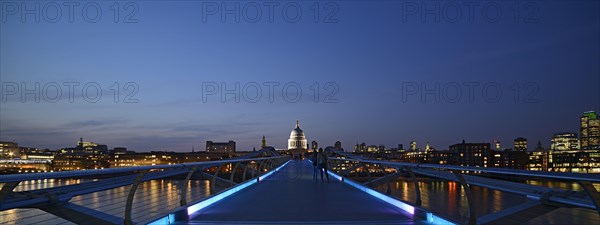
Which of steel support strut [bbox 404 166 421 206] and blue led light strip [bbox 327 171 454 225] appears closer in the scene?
blue led light strip [bbox 327 171 454 225]

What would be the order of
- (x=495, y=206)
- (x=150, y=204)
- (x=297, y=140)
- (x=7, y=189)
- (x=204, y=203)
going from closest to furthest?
(x=7, y=189) → (x=204, y=203) → (x=150, y=204) → (x=495, y=206) → (x=297, y=140)

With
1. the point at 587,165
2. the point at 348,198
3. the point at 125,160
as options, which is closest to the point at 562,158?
the point at 587,165

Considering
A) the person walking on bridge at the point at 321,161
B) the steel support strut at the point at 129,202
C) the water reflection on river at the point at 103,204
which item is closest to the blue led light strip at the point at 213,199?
the water reflection on river at the point at 103,204

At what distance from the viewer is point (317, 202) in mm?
9531

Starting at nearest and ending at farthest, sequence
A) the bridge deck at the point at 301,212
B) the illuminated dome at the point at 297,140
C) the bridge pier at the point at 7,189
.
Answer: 1. the bridge pier at the point at 7,189
2. the bridge deck at the point at 301,212
3. the illuminated dome at the point at 297,140

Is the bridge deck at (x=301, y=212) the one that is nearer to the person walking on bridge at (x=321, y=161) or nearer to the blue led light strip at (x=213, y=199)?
the blue led light strip at (x=213, y=199)

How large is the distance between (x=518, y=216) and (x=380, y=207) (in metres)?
3.27

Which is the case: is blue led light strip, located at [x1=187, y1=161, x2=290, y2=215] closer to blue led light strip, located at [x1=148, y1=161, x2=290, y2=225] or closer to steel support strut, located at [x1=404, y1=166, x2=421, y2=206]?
blue led light strip, located at [x1=148, y1=161, x2=290, y2=225]

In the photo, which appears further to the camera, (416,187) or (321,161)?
(321,161)

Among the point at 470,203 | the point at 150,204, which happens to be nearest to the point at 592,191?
the point at 470,203

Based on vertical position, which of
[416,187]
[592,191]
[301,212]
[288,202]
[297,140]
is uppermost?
[592,191]

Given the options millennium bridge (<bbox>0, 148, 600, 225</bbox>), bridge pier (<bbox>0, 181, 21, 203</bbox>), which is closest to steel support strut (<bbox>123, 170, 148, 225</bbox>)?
millennium bridge (<bbox>0, 148, 600, 225</bbox>)

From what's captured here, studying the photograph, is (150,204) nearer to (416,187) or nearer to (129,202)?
(416,187)

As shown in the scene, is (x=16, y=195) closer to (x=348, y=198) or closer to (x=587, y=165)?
(x=348, y=198)
